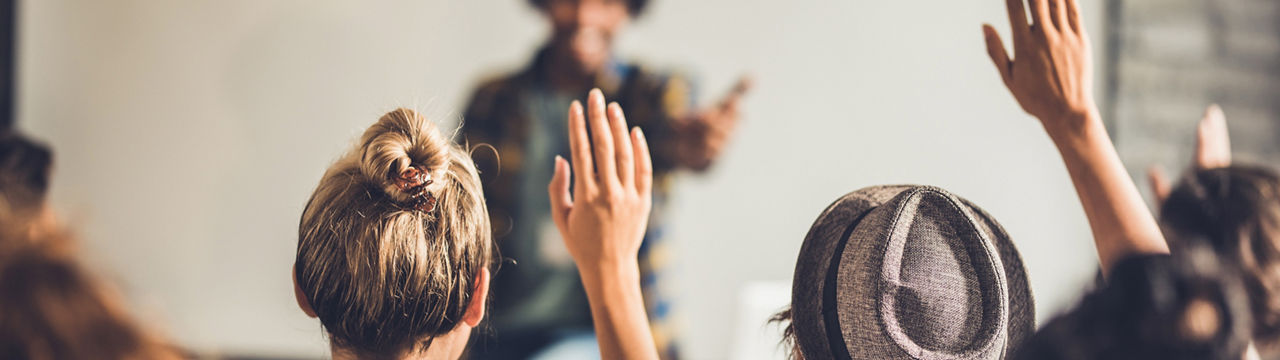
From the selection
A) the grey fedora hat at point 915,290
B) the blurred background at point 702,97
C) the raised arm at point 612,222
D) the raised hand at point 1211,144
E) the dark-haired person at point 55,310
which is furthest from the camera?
the blurred background at point 702,97

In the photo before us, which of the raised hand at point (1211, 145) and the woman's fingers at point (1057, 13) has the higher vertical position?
the woman's fingers at point (1057, 13)

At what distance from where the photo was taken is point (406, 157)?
2.42 ft

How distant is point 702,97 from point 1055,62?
1.35 metres

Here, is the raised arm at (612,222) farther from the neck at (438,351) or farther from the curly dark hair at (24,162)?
the curly dark hair at (24,162)

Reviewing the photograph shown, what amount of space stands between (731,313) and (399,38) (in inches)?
43.3

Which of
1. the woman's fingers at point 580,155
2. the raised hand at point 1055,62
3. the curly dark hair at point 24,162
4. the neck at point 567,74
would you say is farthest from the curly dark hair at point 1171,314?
the neck at point 567,74

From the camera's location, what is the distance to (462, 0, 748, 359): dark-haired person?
204 cm

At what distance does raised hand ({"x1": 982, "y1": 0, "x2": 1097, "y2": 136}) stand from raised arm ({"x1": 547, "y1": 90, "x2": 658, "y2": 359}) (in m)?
0.34

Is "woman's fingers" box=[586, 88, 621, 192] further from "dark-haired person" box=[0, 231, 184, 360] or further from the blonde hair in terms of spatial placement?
"dark-haired person" box=[0, 231, 184, 360]

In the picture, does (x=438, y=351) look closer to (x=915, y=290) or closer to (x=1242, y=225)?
(x=915, y=290)

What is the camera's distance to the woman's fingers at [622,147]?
0.71m

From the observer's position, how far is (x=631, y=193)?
0.73 metres

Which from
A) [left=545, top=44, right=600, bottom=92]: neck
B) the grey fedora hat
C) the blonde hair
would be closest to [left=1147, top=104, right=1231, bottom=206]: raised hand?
the grey fedora hat

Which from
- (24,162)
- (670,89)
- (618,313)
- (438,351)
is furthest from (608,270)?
(670,89)
